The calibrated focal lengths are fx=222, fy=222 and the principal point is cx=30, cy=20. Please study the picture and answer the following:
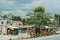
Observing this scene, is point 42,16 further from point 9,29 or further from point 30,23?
point 9,29

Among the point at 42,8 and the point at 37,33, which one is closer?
the point at 37,33

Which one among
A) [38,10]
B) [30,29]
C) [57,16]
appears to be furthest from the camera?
[57,16]

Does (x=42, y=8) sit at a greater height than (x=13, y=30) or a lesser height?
greater

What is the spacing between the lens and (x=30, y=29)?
50531 mm

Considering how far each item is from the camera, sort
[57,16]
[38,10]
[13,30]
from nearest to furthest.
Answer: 1. [13,30]
2. [38,10]
3. [57,16]

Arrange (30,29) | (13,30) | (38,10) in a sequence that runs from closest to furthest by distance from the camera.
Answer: (30,29) → (13,30) → (38,10)

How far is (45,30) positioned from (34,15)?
4.87 metres

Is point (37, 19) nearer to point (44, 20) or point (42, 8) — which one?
point (44, 20)

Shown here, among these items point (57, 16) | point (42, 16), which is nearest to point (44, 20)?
point (42, 16)

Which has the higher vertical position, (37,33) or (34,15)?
(34,15)

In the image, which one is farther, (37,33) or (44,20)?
(44,20)

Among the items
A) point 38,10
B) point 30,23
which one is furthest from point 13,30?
point 38,10

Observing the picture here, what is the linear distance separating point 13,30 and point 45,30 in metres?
8.29

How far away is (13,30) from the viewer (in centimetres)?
5588
